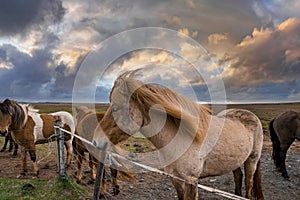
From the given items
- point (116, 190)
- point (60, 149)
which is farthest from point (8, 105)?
point (116, 190)

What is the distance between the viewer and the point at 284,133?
26.5 ft

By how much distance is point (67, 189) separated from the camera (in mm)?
5238

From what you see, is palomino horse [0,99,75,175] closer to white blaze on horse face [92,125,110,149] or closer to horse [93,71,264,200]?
white blaze on horse face [92,125,110,149]

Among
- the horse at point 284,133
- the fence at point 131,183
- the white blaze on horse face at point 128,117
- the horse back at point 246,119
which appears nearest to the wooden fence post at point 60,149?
the fence at point 131,183

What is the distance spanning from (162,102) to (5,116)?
15.9 ft

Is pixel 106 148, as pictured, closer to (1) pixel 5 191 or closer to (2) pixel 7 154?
(1) pixel 5 191

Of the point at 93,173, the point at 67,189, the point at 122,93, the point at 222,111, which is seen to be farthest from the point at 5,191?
the point at 222,111

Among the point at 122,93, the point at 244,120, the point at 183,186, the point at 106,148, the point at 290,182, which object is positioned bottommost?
the point at 290,182

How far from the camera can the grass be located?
5067 mm

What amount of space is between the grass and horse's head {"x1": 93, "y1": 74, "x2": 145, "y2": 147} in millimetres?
2456

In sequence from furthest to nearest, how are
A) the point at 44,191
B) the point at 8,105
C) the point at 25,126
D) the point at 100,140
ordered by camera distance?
1. the point at 25,126
2. the point at 8,105
3. the point at 44,191
4. the point at 100,140

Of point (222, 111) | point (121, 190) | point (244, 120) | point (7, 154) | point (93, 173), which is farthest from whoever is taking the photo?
point (7, 154)

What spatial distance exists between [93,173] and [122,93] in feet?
13.0

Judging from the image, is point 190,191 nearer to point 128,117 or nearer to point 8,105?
point 128,117
